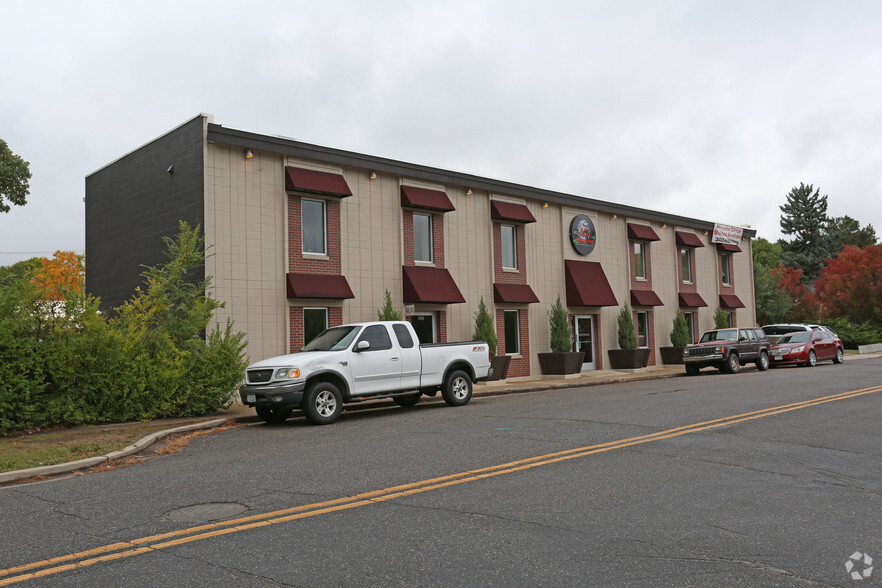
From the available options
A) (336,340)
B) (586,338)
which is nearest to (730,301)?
(586,338)

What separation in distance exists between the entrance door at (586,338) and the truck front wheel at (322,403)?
16064 millimetres

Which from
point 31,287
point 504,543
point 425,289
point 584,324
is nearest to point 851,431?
point 504,543

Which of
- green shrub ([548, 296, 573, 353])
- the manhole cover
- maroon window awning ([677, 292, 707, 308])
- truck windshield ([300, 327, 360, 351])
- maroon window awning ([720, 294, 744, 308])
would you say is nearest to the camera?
the manhole cover

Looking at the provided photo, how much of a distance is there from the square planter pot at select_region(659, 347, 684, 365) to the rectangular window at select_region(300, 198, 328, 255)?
17479 millimetres

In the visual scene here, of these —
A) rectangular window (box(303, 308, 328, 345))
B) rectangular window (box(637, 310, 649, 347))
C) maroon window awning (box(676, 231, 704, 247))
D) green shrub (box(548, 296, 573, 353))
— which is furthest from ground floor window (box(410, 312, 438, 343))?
maroon window awning (box(676, 231, 704, 247))

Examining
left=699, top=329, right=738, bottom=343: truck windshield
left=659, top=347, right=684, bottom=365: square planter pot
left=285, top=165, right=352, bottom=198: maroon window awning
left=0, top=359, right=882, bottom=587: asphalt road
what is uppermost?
left=285, top=165, right=352, bottom=198: maroon window awning

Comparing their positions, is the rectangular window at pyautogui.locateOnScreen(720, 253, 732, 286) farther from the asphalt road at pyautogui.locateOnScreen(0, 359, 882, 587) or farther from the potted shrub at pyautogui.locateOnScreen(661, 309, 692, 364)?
the asphalt road at pyautogui.locateOnScreen(0, 359, 882, 587)

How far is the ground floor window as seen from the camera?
897 inches

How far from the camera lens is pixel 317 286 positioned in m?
19.5

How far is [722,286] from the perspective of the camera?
36156 millimetres

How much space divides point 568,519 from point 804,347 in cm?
2632

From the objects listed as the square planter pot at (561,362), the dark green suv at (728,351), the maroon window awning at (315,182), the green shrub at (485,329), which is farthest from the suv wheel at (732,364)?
the maroon window awning at (315,182)

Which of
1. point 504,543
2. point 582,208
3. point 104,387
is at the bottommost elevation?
point 504,543

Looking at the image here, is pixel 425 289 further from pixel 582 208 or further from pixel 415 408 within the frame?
pixel 582 208
